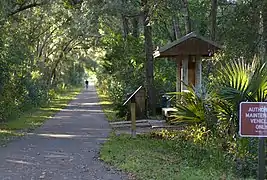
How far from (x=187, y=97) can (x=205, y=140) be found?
1.21m

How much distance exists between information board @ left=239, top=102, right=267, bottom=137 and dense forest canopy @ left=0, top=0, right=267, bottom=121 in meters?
7.21

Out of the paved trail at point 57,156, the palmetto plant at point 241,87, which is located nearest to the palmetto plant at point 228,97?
the palmetto plant at point 241,87

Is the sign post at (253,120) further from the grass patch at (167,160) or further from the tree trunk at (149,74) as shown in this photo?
the tree trunk at (149,74)

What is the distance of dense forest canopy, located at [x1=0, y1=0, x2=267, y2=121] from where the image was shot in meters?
14.2

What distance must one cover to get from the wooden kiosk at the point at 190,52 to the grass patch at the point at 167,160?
440cm

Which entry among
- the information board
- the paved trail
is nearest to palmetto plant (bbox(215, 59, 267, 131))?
the paved trail

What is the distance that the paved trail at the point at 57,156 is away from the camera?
9.43 meters

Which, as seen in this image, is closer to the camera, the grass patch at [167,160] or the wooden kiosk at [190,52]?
the grass patch at [167,160]

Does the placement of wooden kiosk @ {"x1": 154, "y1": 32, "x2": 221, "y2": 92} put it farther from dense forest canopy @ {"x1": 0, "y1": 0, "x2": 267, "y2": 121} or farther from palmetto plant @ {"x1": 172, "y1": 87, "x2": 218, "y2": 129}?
palmetto plant @ {"x1": 172, "y1": 87, "x2": 218, "y2": 129}

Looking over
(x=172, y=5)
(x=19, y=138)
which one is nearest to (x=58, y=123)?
(x=19, y=138)

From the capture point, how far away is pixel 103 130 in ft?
60.1

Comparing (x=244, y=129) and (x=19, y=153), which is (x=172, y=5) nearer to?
(x=19, y=153)

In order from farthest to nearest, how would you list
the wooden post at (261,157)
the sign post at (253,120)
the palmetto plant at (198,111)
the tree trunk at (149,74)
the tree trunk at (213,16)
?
1. the tree trunk at (149,74)
2. the tree trunk at (213,16)
3. the palmetto plant at (198,111)
4. the wooden post at (261,157)
5. the sign post at (253,120)

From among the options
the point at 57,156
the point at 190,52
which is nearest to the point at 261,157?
the point at 57,156
